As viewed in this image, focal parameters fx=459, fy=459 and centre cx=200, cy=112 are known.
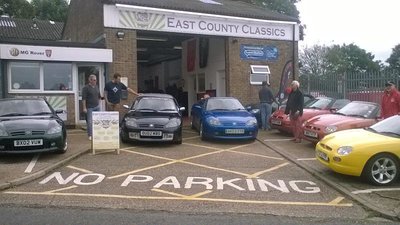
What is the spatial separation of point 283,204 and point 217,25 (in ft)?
43.7

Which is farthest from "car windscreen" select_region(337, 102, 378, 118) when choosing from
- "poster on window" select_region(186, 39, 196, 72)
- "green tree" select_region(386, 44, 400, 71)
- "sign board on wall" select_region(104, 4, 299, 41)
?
"green tree" select_region(386, 44, 400, 71)

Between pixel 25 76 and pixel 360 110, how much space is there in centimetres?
1123

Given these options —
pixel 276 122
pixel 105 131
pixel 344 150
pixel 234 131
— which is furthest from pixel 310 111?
pixel 105 131

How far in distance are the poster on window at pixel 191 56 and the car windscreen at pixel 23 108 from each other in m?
13.3

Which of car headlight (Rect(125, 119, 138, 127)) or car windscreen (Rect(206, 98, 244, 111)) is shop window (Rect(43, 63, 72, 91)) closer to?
car headlight (Rect(125, 119, 138, 127))

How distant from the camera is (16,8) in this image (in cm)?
4191

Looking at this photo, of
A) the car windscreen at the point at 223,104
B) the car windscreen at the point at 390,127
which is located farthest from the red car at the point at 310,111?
the car windscreen at the point at 390,127

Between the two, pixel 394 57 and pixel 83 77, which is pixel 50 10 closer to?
pixel 83 77

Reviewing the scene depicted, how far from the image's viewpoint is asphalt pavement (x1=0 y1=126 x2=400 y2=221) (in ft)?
23.6

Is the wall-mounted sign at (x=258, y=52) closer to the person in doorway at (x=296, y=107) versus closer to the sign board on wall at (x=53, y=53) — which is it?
the sign board on wall at (x=53, y=53)

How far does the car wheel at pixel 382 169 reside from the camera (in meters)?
8.38

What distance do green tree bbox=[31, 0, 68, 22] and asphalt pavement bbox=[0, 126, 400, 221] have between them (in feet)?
148

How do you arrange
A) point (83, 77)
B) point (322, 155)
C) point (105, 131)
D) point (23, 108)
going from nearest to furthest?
point (322, 155)
point (105, 131)
point (23, 108)
point (83, 77)

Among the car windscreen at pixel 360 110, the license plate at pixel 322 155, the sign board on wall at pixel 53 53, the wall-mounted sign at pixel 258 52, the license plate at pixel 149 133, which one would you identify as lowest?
the license plate at pixel 322 155
